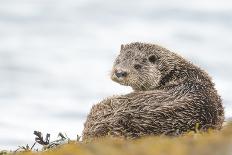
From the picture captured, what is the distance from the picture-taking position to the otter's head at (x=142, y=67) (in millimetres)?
11133

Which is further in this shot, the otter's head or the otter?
the otter's head

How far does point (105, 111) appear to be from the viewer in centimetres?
921

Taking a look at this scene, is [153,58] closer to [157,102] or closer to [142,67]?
[142,67]

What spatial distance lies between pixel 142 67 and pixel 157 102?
92.8 inches

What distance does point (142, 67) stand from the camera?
11.4 metres

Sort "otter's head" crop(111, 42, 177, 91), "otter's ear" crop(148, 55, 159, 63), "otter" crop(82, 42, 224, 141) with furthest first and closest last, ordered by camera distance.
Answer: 1. "otter's ear" crop(148, 55, 159, 63)
2. "otter's head" crop(111, 42, 177, 91)
3. "otter" crop(82, 42, 224, 141)

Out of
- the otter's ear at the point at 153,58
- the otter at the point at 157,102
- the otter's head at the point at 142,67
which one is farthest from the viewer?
the otter's ear at the point at 153,58

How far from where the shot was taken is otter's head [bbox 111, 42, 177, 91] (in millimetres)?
11133

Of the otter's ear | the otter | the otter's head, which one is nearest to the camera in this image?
the otter

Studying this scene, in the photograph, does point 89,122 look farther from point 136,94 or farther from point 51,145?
point 51,145

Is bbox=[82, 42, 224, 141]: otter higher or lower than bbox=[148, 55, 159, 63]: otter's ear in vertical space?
lower

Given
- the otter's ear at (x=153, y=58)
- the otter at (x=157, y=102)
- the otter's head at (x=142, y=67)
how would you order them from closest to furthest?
the otter at (x=157, y=102), the otter's head at (x=142, y=67), the otter's ear at (x=153, y=58)

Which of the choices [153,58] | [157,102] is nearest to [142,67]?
[153,58]

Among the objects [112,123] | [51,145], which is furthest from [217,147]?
[112,123]
